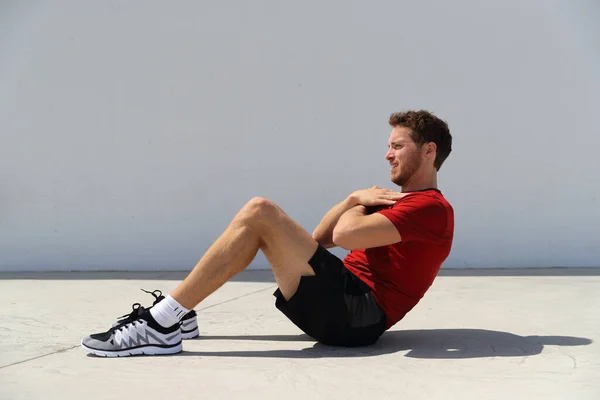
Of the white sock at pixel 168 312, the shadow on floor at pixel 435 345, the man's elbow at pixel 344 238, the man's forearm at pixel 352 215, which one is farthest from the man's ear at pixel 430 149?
the white sock at pixel 168 312

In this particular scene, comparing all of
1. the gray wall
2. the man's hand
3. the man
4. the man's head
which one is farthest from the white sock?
the gray wall

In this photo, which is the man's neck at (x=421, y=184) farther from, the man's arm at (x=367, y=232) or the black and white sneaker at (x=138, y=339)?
the black and white sneaker at (x=138, y=339)

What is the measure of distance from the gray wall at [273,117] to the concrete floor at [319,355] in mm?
1406

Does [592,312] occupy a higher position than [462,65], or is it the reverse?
[462,65]

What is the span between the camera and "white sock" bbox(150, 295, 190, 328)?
261 centimetres

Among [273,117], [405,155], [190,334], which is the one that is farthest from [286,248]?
[273,117]

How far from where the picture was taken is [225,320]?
11.6ft

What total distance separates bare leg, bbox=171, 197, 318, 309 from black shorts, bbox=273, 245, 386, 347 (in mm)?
48

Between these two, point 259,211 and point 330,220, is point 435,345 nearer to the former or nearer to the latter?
point 330,220

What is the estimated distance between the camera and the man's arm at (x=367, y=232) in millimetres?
2531

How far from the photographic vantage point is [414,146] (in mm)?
2762

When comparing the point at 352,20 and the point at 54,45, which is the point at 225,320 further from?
the point at 54,45

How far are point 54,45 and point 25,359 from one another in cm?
395

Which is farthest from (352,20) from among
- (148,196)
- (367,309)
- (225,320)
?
(367,309)
